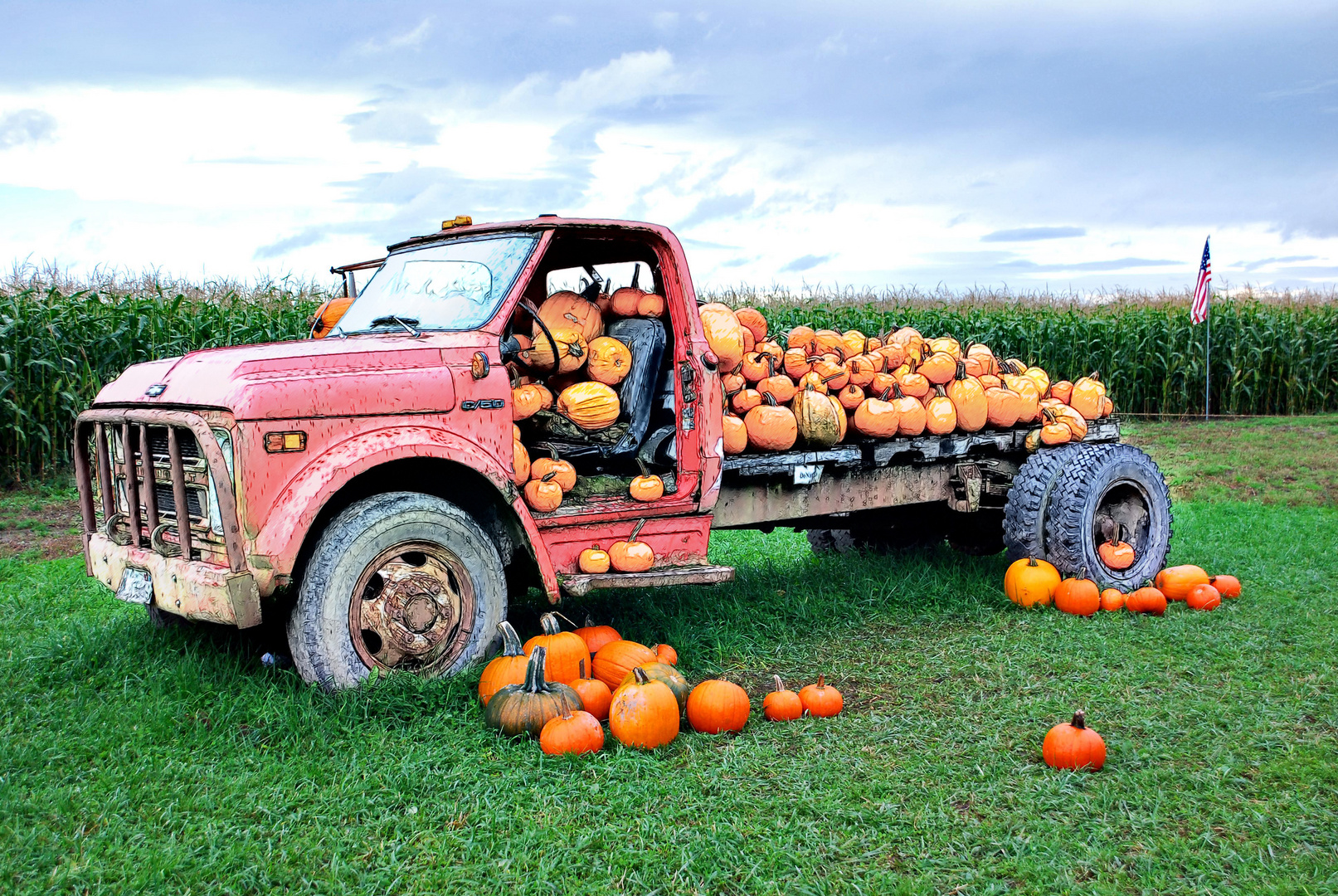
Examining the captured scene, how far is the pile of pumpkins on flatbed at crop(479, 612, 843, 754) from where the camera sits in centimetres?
432

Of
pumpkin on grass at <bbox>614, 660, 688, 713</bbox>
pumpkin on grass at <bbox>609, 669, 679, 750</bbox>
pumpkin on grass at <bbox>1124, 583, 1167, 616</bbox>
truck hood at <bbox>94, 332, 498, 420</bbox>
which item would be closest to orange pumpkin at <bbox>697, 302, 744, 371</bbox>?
truck hood at <bbox>94, 332, 498, 420</bbox>

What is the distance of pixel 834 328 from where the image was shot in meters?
20.1

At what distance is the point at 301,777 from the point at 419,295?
2.68m

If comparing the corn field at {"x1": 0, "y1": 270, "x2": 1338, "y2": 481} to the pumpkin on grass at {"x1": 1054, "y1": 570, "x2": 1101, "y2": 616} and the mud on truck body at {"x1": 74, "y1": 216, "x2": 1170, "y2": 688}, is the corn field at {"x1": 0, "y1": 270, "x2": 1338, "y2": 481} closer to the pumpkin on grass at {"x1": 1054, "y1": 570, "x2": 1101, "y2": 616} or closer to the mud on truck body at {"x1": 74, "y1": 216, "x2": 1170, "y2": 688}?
the mud on truck body at {"x1": 74, "y1": 216, "x2": 1170, "y2": 688}

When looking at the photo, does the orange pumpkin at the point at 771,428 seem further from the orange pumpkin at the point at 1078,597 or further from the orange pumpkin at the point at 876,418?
the orange pumpkin at the point at 1078,597

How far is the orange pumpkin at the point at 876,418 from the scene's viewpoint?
6.54 m

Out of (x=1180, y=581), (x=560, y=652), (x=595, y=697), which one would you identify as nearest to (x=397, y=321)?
(x=560, y=652)

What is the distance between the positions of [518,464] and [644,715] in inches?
56.0

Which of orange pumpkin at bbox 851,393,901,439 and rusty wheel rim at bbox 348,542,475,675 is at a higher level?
orange pumpkin at bbox 851,393,901,439

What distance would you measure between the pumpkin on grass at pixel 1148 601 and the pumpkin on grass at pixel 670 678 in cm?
358

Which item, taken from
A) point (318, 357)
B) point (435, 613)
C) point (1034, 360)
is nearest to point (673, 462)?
point (435, 613)

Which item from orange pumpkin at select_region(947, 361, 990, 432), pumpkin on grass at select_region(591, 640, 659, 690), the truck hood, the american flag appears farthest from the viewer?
the american flag

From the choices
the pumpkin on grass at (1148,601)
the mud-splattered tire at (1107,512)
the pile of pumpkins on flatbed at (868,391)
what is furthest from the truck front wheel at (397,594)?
the pumpkin on grass at (1148,601)

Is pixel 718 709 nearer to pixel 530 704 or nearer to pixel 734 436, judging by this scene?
pixel 530 704
